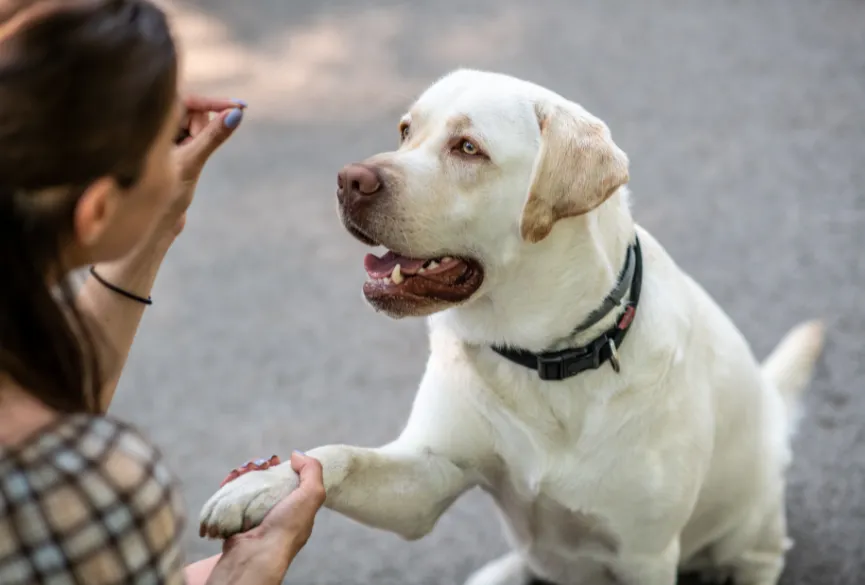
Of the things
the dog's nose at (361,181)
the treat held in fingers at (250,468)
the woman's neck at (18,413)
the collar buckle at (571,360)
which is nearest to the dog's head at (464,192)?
the dog's nose at (361,181)

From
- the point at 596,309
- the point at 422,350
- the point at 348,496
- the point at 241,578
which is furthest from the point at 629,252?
the point at 422,350

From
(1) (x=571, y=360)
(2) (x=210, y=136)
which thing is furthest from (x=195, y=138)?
(1) (x=571, y=360)

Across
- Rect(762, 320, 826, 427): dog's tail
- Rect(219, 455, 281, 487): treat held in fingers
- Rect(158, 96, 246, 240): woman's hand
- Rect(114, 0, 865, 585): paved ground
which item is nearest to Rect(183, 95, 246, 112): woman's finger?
Rect(158, 96, 246, 240): woman's hand

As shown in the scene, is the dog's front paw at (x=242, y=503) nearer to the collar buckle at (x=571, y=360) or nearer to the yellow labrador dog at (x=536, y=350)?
the yellow labrador dog at (x=536, y=350)

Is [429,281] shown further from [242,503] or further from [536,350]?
[242,503]

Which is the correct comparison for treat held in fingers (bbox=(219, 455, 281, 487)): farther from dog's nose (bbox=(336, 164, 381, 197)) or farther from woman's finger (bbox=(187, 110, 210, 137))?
woman's finger (bbox=(187, 110, 210, 137))

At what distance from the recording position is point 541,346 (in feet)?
4.99

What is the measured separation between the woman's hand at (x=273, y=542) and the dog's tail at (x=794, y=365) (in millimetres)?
1070

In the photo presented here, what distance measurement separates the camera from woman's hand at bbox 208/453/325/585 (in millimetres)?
1339

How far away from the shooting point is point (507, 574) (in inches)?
78.6

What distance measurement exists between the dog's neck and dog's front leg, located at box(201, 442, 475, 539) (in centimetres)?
23

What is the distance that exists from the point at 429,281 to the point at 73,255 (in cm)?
54

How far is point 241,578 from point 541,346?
53cm

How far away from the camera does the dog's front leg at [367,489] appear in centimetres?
139
